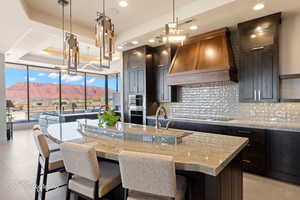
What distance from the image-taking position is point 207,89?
13.8ft

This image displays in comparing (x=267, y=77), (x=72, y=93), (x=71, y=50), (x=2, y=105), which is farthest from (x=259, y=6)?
(x=72, y=93)

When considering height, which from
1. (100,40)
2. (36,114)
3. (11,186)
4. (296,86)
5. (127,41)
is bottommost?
(11,186)

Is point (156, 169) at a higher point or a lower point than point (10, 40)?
lower

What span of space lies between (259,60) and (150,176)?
10.5ft

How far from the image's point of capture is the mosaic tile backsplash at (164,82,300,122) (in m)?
3.24

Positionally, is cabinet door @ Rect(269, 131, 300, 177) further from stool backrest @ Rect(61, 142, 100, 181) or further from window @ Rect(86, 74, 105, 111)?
window @ Rect(86, 74, 105, 111)

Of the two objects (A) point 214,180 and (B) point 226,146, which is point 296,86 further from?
(A) point 214,180

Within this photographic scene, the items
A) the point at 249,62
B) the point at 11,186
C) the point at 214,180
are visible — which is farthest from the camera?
the point at 249,62

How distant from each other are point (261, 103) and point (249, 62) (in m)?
0.89

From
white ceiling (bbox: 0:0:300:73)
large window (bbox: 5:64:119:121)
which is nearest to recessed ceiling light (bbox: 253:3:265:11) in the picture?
white ceiling (bbox: 0:0:300:73)

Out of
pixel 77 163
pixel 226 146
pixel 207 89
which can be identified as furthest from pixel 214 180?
pixel 207 89

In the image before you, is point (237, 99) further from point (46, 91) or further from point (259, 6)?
point (46, 91)

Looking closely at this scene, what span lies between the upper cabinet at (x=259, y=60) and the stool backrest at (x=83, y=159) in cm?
319

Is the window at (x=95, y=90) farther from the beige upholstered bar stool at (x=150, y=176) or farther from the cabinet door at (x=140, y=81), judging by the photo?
the beige upholstered bar stool at (x=150, y=176)
